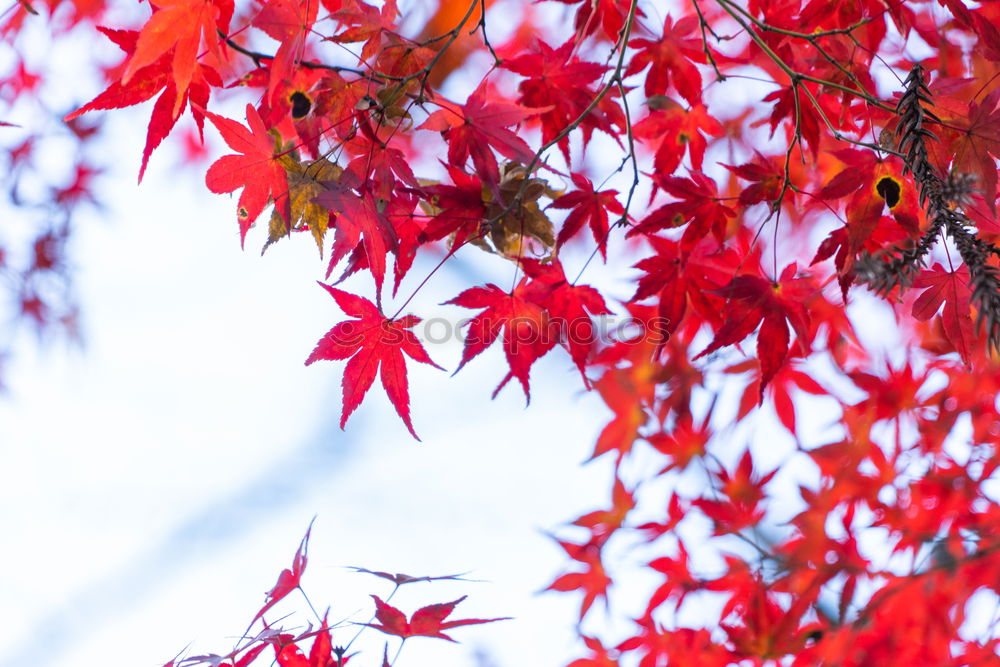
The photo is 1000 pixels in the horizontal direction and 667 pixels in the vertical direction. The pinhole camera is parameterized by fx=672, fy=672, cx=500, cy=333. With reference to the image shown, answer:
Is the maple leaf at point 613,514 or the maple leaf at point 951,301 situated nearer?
the maple leaf at point 951,301

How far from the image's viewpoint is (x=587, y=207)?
1.18m

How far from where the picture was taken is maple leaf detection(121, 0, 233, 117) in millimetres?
863

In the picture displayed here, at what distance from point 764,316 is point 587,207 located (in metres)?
0.35

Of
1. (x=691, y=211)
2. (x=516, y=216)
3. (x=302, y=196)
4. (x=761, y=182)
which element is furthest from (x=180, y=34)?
(x=761, y=182)

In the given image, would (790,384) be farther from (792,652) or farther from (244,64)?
Result: (244,64)

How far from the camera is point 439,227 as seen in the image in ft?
3.60

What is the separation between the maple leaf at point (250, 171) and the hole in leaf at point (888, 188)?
0.90m

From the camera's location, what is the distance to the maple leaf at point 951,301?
995 mm

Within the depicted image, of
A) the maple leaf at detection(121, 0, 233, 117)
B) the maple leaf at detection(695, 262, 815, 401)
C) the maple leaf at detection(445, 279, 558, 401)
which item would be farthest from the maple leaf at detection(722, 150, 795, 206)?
the maple leaf at detection(121, 0, 233, 117)

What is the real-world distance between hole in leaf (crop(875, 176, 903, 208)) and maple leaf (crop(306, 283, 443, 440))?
73cm

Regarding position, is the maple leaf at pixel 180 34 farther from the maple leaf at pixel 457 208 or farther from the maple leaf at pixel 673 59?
the maple leaf at pixel 673 59

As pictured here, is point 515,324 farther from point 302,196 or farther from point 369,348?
point 302,196

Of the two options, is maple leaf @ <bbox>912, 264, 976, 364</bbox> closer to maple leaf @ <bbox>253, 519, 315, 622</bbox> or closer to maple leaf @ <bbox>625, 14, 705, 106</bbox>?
maple leaf @ <bbox>625, 14, 705, 106</bbox>

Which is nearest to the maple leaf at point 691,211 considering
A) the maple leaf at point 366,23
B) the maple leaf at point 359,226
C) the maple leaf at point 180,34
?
the maple leaf at point 359,226
